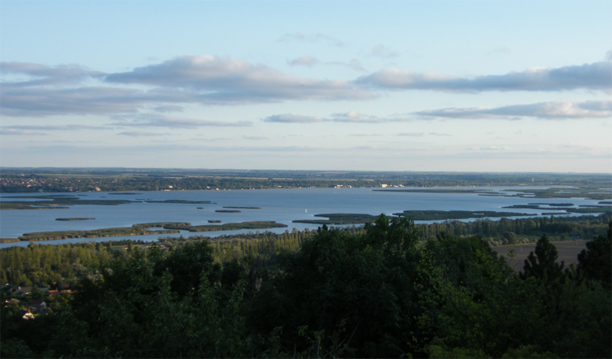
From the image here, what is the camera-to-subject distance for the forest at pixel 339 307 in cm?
851

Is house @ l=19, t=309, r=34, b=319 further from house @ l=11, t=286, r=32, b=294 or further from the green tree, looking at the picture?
the green tree

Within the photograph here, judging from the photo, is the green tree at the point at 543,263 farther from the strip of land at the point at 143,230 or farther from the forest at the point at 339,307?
the strip of land at the point at 143,230

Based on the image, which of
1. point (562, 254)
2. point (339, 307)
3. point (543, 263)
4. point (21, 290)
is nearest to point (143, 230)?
point (21, 290)

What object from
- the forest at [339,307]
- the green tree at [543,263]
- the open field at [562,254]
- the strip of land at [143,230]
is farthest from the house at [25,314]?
the strip of land at [143,230]

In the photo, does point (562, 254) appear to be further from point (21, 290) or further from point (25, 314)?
point (21, 290)

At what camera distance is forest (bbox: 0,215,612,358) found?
851 cm

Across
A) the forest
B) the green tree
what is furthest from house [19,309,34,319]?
the green tree

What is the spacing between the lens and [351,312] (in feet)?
44.1

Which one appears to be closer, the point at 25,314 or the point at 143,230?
the point at 25,314

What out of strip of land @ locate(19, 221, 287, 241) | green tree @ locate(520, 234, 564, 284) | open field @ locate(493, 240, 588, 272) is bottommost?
strip of land @ locate(19, 221, 287, 241)

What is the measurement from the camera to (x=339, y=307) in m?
13.6

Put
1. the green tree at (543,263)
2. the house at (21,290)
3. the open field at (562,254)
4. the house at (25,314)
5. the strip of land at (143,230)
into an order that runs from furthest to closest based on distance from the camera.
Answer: the strip of land at (143,230) < the open field at (562,254) < the house at (21,290) < the green tree at (543,263) < the house at (25,314)

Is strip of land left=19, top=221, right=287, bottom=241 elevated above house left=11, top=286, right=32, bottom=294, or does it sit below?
below

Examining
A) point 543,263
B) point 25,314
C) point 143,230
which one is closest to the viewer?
point 25,314
